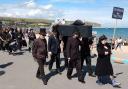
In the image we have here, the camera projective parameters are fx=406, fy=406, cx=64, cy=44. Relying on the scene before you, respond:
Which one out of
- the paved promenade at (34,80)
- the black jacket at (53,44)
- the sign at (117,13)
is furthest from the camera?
the sign at (117,13)

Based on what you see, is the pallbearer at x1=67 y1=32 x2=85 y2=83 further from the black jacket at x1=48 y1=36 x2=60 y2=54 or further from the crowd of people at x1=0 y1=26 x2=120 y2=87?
the black jacket at x1=48 y1=36 x2=60 y2=54

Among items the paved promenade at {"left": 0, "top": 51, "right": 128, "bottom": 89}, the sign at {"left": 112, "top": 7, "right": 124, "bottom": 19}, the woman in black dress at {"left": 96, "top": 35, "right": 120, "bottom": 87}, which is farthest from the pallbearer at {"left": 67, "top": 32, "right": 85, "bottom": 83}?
the sign at {"left": 112, "top": 7, "right": 124, "bottom": 19}

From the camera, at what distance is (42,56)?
13.2m

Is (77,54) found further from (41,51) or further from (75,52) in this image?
(41,51)

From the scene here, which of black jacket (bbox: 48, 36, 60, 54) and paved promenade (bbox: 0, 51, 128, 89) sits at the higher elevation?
black jacket (bbox: 48, 36, 60, 54)

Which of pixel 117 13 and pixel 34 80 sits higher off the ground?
pixel 117 13

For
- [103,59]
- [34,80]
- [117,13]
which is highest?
[117,13]

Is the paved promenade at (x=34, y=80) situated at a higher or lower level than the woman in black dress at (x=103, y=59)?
lower

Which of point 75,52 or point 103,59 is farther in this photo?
point 75,52

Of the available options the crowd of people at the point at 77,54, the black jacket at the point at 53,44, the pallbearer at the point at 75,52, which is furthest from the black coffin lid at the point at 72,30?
the pallbearer at the point at 75,52

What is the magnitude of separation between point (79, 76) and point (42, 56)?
149 cm

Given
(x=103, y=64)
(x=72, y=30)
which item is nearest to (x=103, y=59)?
(x=103, y=64)

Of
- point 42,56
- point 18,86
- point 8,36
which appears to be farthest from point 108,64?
point 8,36

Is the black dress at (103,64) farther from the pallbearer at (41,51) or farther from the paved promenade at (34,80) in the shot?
the pallbearer at (41,51)
